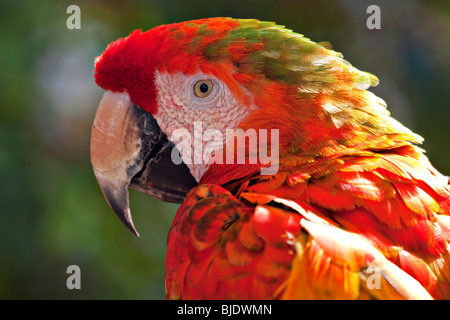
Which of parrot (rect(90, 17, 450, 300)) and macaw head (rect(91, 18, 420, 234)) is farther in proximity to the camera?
macaw head (rect(91, 18, 420, 234))

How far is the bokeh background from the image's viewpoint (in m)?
1.87

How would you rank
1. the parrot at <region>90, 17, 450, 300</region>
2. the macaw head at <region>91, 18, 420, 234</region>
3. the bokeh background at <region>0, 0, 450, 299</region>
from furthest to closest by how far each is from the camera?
the bokeh background at <region>0, 0, 450, 299</region>
the macaw head at <region>91, 18, 420, 234</region>
the parrot at <region>90, 17, 450, 300</region>

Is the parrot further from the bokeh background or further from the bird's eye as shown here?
the bokeh background

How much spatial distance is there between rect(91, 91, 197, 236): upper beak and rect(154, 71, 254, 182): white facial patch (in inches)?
1.2

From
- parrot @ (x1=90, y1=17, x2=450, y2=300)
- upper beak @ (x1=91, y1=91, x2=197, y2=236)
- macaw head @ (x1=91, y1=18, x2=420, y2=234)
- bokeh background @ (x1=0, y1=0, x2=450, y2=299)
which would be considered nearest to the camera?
parrot @ (x1=90, y1=17, x2=450, y2=300)

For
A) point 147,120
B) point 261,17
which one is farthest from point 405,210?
point 261,17

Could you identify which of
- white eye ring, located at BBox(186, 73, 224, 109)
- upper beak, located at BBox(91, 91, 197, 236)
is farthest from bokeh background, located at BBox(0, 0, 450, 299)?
white eye ring, located at BBox(186, 73, 224, 109)

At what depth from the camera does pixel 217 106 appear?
941mm

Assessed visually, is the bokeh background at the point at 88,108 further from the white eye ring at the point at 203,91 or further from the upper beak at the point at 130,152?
the white eye ring at the point at 203,91

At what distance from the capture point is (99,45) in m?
1.96

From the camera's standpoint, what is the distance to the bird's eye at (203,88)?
938 millimetres

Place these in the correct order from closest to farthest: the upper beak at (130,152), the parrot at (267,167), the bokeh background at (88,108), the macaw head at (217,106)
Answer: the parrot at (267,167) < the macaw head at (217,106) < the upper beak at (130,152) < the bokeh background at (88,108)

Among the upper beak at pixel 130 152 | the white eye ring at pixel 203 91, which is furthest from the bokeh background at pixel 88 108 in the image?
the white eye ring at pixel 203 91

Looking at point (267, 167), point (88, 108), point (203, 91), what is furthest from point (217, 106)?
point (88, 108)
